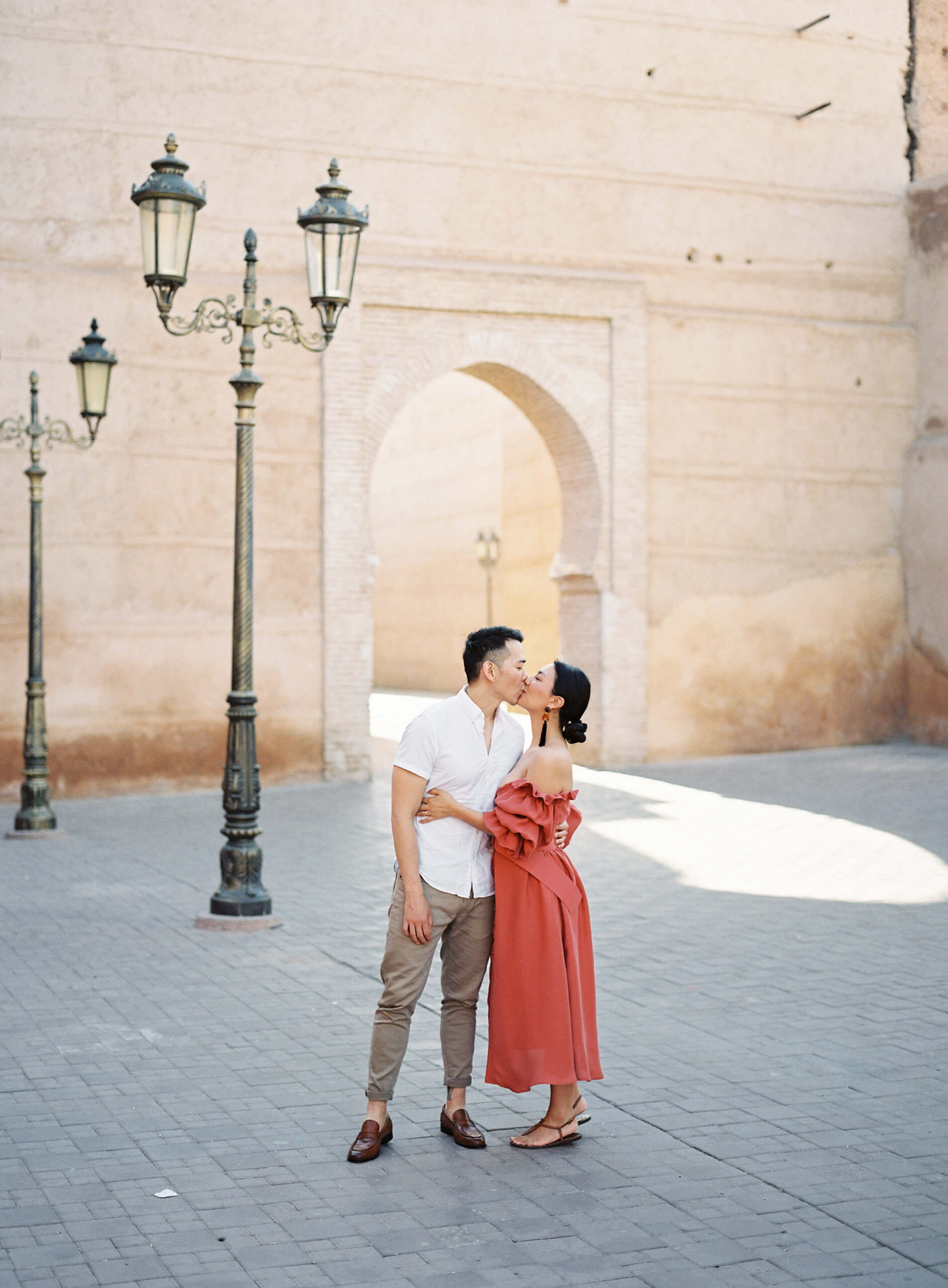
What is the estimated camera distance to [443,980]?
17.2 feet

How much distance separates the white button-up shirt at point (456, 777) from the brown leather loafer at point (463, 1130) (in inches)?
29.1

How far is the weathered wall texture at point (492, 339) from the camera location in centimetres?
1600

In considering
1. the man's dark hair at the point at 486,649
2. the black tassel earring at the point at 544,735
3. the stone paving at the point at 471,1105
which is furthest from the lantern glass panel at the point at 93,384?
the black tassel earring at the point at 544,735

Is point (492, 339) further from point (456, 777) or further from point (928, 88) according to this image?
point (456, 777)

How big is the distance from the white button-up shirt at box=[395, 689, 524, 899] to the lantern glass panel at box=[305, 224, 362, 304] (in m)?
4.89

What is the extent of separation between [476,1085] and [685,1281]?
1.98 m

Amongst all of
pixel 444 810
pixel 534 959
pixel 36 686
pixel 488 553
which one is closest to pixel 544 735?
pixel 444 810

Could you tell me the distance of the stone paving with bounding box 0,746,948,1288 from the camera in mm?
4234

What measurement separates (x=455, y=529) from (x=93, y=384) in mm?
17734

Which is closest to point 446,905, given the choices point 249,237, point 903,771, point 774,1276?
point 774,1276

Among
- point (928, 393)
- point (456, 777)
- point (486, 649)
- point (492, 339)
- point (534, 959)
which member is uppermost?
point (492, 339)

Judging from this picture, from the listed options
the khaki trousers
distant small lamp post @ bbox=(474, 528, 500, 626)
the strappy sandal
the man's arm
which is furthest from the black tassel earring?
distant small lamp post @ bbox=(474, 528, 500, 626)

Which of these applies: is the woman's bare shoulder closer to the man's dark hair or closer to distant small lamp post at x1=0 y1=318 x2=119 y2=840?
the man's dark hair

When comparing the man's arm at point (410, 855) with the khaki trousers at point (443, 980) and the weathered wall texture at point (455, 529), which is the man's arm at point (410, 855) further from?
the weathered wall texture at point (455, 529)
